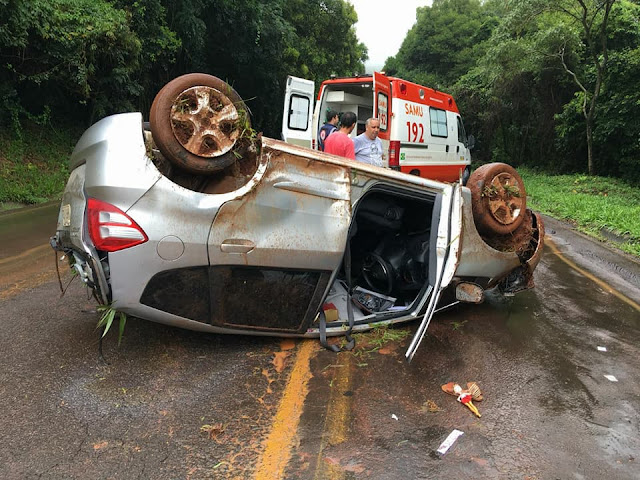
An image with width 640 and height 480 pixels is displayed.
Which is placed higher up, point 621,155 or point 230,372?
point 621,155

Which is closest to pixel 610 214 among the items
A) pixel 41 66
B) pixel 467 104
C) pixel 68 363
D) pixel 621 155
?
pixel 621 155

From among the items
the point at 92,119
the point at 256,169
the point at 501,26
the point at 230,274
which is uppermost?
the point at 501,26

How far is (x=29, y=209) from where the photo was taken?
28.9ft

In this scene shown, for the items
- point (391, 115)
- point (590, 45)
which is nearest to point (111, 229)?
point (391, 115)

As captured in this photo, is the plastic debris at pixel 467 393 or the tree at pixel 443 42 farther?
the tree at pixel 443 42

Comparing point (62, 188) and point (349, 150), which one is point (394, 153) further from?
point (62, 188)

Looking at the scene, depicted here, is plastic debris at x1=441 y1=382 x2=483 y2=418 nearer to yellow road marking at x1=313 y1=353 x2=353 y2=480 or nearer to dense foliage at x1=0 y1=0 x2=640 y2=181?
yellow road marking at x1=313 y1=353 x2=353 y2=480

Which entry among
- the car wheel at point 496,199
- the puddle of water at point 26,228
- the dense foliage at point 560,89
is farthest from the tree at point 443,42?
the car wheel at point 496,199

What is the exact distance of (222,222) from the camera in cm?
295

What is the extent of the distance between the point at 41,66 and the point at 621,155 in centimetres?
1704

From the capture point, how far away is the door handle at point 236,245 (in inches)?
117

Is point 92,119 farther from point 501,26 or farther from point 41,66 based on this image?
point 501,26

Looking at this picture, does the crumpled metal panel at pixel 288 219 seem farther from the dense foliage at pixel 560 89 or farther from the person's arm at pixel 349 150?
the dense foliage at pixel 560 89

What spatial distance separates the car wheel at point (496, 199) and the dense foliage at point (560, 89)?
12.8 m
